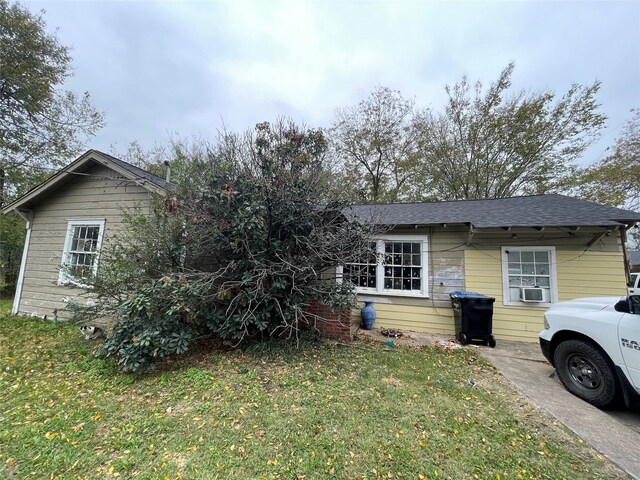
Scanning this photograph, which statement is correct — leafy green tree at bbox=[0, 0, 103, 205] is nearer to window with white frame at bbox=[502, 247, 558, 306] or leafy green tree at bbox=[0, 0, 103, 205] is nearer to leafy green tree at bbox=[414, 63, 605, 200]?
window with white frame at bbox=[502, 247, 558, 306]

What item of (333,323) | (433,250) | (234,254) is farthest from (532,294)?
(234,254)

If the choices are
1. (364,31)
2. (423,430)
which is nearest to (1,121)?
(364,31)

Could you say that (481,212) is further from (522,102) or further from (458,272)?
(522,102)

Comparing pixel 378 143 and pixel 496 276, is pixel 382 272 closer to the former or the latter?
pixel 496 276

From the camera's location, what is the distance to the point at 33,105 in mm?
12039

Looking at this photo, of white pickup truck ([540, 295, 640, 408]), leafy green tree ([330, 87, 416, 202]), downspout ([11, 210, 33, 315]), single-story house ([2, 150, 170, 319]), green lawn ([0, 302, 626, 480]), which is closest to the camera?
green lawn ([0, 302, 626, 480])

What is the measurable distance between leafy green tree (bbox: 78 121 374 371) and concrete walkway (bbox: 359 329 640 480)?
2937mm

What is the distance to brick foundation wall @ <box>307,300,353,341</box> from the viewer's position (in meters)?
5.72

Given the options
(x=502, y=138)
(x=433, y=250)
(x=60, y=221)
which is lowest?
(x=433, y=250)

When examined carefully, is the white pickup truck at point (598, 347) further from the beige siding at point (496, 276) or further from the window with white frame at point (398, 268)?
the window with white frame at point (398, 268)

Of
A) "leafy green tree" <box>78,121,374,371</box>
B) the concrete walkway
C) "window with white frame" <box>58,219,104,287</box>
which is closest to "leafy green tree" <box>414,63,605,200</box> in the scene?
the concrete walkway

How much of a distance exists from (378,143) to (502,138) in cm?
692

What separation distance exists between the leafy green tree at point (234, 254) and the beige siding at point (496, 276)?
236 centimetres

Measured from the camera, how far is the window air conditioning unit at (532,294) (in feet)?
19.6
